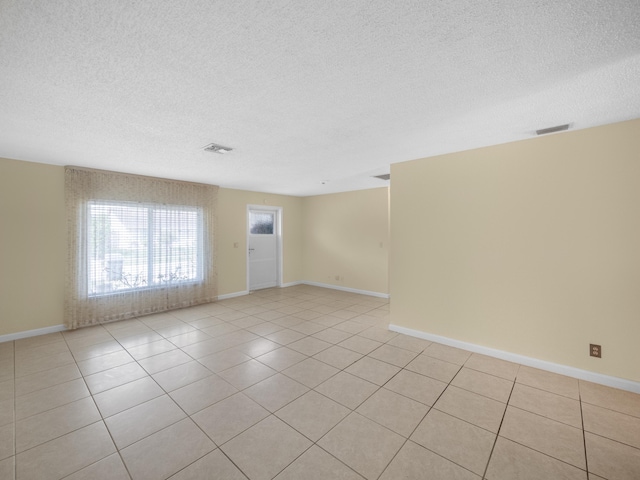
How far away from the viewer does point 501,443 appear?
1.81 m

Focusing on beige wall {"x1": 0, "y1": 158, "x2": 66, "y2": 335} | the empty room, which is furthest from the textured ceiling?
beige wall {"x1": 0, "y1": 158, "x2": 66, "y2": 335}

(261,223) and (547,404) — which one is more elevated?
(261,223)

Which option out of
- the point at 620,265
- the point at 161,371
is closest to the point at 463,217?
the point at 620,265

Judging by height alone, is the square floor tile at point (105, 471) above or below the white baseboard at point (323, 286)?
below

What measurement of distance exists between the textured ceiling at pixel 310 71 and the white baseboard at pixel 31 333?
8.28ft

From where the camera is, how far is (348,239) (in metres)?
6.49

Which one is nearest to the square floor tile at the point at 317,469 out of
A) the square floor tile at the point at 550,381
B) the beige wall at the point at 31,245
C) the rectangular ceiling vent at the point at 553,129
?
the square floor tile at the point at 550,381

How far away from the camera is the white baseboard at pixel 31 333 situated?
11.5 ft

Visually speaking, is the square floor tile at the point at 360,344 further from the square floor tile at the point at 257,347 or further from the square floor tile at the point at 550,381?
the square floor tile at the point at 550,381

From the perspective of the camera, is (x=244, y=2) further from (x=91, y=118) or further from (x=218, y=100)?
(x=91, y=118)

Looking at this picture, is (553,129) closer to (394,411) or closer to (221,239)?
(394,411)

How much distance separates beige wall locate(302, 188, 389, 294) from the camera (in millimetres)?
5922

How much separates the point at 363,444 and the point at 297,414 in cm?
57

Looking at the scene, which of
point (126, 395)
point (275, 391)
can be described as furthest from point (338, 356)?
point (126, 395)
